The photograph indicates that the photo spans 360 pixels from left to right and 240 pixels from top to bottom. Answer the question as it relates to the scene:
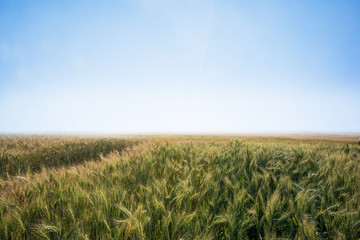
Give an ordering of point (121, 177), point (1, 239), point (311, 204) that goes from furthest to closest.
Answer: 1. point (121, 177)
2. point (311, 204)
3. point (1, 239)

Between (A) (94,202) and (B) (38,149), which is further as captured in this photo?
(B) (38,149)

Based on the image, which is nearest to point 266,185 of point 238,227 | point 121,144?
point 238,227

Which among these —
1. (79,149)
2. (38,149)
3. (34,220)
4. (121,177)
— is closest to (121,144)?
(79,149)

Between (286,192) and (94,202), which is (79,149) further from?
(286,192)

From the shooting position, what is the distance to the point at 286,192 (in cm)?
200

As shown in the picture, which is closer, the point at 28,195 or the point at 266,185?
the point at 28,195

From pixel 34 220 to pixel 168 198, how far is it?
1.22m

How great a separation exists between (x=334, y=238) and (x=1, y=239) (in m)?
2.55

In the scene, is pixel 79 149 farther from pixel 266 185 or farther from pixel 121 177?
pixel 266 185

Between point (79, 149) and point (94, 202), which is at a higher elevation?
point (94, 202)

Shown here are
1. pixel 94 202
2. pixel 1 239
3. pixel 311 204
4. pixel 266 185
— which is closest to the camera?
pixel 1 239

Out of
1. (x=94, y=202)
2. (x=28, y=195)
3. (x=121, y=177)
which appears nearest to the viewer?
(x=94, y=202)

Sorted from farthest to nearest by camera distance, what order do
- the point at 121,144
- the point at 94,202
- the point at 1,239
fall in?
the point at 121,144 < the point at 94,202 < the point at 1,239

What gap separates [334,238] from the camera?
134cm
